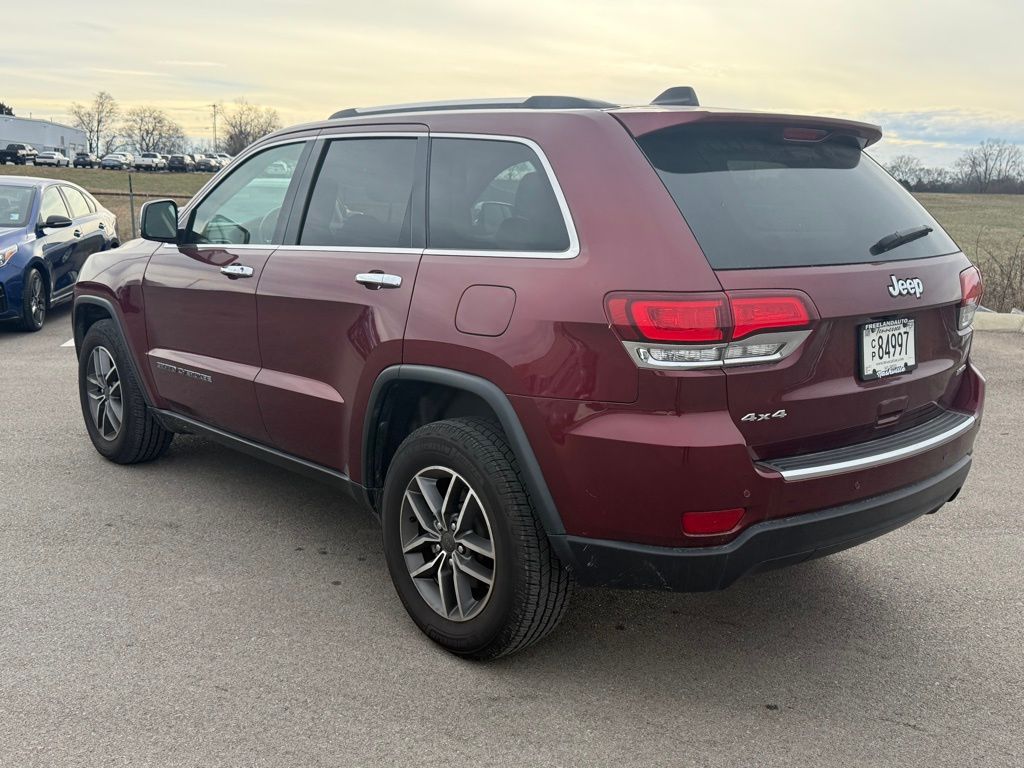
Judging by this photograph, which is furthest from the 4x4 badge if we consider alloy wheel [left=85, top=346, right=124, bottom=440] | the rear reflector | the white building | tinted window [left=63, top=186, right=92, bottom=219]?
the white building

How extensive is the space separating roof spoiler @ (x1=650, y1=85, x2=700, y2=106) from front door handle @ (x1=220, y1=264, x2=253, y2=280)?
6.13 ft

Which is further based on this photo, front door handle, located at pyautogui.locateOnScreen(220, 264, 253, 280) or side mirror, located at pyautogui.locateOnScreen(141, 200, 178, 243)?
side mirror, located at pyautogui.locateOnScreen(141, 200, 178, 243)

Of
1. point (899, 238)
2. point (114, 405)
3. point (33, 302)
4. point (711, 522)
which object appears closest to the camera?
point (711, 522)

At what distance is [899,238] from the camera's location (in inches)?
129

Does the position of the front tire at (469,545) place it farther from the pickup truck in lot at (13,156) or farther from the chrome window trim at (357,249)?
the pickup truck in lot at (13,156)

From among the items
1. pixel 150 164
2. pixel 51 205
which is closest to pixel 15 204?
pixel 51 205

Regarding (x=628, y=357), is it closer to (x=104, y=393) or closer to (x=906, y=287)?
(x=906, y=287)

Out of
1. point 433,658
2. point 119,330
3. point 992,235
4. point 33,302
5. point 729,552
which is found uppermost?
point 992,235

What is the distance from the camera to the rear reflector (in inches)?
111

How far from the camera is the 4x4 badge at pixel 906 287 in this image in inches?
122

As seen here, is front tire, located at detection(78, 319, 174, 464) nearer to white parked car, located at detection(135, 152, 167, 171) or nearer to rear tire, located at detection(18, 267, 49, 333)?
rear tire, located at detection(18, 267, 49, 333)

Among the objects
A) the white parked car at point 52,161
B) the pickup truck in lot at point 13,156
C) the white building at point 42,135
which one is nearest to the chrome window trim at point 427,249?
the pickup truck in lot at point 13,156

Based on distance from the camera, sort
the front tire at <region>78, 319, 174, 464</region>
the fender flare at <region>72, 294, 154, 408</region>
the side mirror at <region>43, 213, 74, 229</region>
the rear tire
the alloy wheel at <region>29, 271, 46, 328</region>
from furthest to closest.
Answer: the side mirror at <region>43, 213, 74, 229</region> < the alloy wheel at <region>29, 271, 46, 328</region> < the rear tire < the front tire at <region>78, 319, 174, 464</region> < the fender flare at <region>72, 294, 154, 408</region>

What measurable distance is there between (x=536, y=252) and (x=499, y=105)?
78cm
